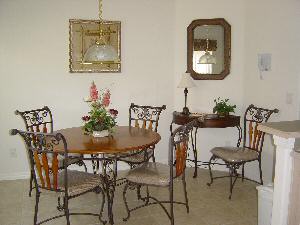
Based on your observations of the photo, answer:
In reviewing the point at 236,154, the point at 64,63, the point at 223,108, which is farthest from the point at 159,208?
the point at 64,63

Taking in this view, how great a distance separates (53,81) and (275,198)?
10.5 feet

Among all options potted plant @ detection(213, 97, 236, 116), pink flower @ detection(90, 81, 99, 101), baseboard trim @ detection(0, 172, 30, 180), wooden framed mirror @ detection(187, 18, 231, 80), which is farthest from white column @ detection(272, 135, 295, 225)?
baseboard trim @ detection(0, 172, 30, 180)

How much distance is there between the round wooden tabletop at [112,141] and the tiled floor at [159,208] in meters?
0.80

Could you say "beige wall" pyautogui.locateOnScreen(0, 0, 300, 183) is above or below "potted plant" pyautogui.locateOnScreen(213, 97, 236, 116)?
above

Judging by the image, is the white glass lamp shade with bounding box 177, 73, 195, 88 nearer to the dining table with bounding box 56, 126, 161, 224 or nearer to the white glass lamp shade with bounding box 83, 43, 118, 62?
the dining table with bounding box 56, 126, 161, 224

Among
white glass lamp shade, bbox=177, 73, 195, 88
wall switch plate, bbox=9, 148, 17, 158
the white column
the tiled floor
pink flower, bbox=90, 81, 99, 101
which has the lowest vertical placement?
the tiled floor

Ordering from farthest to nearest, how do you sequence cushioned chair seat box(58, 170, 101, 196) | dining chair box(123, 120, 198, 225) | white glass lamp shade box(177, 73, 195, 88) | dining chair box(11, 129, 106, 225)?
white glass lamp shade box(177, 73, 195, 88), dining chair box(123, 120, 198, 225), cushioned chair seat box(58, 170, 101, 196), dining chair box(11, 129, 106, 225)

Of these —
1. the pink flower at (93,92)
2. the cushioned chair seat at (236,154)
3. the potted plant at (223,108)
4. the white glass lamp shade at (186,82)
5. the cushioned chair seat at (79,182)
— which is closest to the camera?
the cushioned chair seat at (79,182)

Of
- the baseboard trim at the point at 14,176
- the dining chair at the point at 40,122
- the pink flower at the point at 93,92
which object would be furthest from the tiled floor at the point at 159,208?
the pink flower at the point at 93,92

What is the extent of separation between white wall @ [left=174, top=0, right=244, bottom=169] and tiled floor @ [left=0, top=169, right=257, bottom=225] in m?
0.73

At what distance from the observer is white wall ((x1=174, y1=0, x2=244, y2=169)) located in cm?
460

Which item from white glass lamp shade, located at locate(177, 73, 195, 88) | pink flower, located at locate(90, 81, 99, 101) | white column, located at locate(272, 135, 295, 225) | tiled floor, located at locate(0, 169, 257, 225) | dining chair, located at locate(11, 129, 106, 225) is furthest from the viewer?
white glass lamp shade, located at locate(177, 73, 195, 88)

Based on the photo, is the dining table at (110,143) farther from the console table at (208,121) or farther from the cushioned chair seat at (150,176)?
the console table at (208,121)

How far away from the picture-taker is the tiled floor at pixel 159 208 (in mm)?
3400
